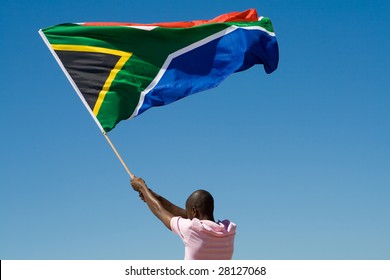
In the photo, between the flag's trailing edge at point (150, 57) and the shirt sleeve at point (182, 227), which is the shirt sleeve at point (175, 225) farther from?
the flag's trailing edge at point (150, 57)

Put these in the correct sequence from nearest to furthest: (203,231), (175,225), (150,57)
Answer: (203,231)
(175,225)
(150,57)

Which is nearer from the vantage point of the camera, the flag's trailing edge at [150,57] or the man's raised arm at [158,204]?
the man's raised arm at [158,204]

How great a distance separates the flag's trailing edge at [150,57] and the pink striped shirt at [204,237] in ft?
24.3

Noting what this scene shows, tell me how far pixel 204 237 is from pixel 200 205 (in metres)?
0.53

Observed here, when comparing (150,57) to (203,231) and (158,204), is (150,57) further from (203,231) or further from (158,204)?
(203,231)

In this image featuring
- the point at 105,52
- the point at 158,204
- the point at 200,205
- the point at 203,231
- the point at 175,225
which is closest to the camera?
the point at 203,231

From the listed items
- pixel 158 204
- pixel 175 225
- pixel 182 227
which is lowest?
pixel 182 227

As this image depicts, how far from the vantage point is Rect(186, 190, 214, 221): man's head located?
12.4 meters

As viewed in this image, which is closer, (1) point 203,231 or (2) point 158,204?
(1) point 203,231

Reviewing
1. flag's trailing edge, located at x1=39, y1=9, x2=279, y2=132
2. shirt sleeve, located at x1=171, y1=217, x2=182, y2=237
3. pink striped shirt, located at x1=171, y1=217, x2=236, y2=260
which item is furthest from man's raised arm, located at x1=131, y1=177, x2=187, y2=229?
flag's trailing edge, located at x1=39, y1=9, x2=279, y2=132

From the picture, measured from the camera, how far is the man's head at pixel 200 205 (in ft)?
40.7

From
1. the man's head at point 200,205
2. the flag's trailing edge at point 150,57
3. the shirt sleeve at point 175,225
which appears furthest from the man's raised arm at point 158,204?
the flag's trailing edge at point 150,57

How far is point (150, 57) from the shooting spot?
21984 millimetres

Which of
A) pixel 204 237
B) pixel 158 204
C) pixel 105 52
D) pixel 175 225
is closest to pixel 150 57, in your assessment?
pixel 105 52
